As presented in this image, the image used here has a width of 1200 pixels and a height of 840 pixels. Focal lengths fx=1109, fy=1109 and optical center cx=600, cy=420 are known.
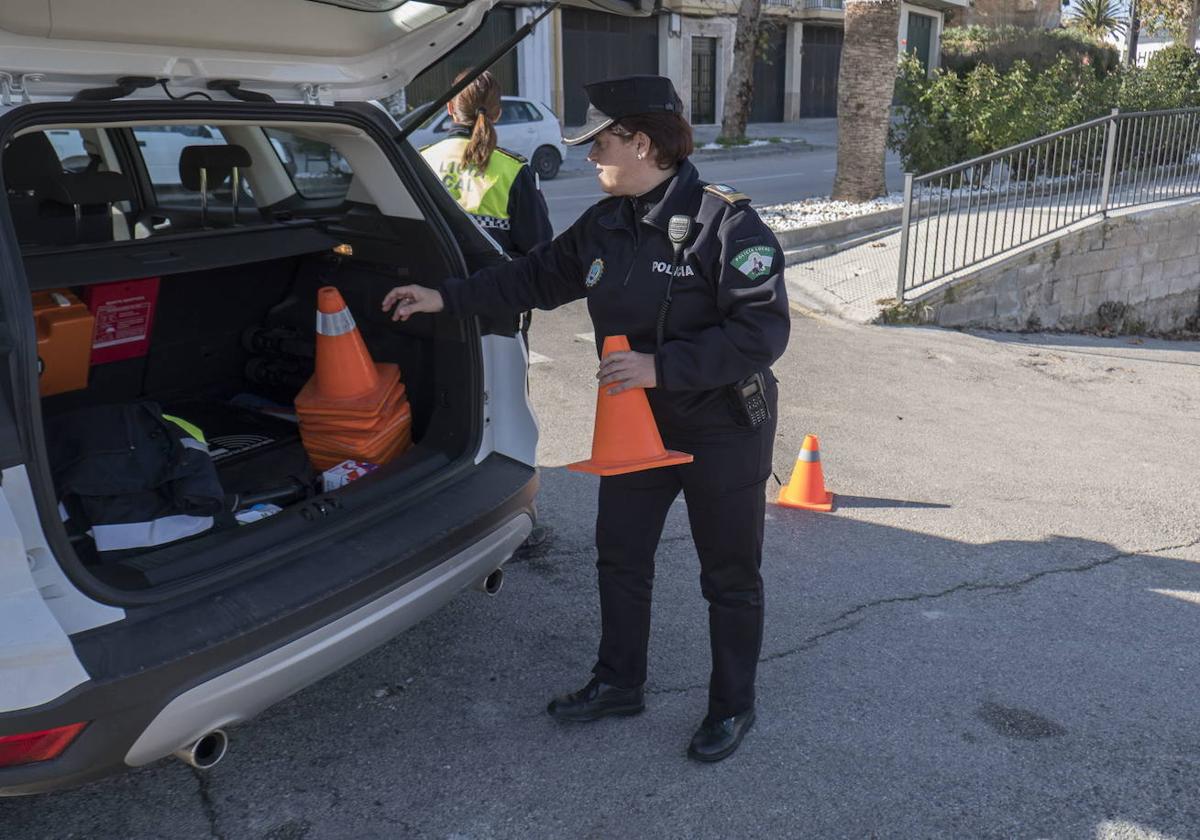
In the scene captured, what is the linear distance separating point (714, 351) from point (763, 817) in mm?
1193

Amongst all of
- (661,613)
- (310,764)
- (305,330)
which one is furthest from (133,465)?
(661,613)

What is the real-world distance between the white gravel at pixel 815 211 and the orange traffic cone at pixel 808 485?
21.8ft

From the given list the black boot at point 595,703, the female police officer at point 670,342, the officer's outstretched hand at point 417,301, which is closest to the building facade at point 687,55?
the officer's outstretched hand at point 417,301

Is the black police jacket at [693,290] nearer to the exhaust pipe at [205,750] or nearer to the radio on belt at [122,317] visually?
the exhaust pipe at [205,750]

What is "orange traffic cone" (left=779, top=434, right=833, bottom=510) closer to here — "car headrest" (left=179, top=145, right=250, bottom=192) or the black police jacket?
the black police jacket

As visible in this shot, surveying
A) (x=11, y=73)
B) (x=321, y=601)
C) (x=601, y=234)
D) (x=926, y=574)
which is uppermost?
(x=11, y=73)

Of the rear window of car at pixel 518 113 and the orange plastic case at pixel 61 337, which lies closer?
the orange plastic case at pixel 61 337

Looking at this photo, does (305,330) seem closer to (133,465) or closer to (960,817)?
Result: (133,465)

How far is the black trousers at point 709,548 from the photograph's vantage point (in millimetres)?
2924

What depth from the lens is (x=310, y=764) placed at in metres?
3.03

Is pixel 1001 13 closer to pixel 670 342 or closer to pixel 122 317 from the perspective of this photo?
pixel 122 317

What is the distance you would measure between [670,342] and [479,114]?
1924 millimetres

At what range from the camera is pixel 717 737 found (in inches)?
121

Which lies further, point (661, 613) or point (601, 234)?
point (661, 613)
